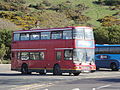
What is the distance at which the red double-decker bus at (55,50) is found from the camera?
35.7m

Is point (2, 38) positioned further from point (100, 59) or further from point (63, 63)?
point (63, 63)

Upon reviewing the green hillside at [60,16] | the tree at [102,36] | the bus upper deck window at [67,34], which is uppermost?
the green hillside at [60,16]

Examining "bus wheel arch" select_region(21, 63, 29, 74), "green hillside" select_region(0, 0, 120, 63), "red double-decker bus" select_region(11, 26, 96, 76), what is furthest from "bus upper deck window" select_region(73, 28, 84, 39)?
"green hillside" select_region(0, 0, 120, 63)

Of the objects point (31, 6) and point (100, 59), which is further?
point (31, 6)

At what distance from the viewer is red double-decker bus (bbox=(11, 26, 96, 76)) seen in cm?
3569

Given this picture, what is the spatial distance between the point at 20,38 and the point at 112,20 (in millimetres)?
60161

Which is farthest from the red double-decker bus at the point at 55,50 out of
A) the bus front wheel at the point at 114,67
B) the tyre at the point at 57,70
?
the bus front wheel at the point at 114,67

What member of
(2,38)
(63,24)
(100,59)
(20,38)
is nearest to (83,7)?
(63,24)

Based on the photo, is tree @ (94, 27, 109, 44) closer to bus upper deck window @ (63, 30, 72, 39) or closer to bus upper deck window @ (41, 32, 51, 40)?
Result: bus upper deck window @ (41, 32, 51, 40)

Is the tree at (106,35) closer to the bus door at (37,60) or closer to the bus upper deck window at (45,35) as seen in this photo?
the bus door at (37,60)

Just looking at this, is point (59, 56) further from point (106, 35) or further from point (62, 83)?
point (106, 35)

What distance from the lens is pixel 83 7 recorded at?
11219 centimetres

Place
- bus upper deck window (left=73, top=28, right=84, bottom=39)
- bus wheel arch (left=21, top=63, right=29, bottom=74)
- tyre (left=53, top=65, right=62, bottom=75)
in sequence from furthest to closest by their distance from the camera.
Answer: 1. bus wheel arch (left=21, top=63, right=29, bottom=74)
2. tyre (left=53, top=65, right=62, bottom=75)
3. bus upper deck window (left=73, top=28, right=84, bottom=39)

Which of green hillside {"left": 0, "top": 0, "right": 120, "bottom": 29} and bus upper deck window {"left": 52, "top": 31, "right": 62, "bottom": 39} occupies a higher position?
green hillside {"left": 0, "top": 0, "right": 120, "bottom": 29}
